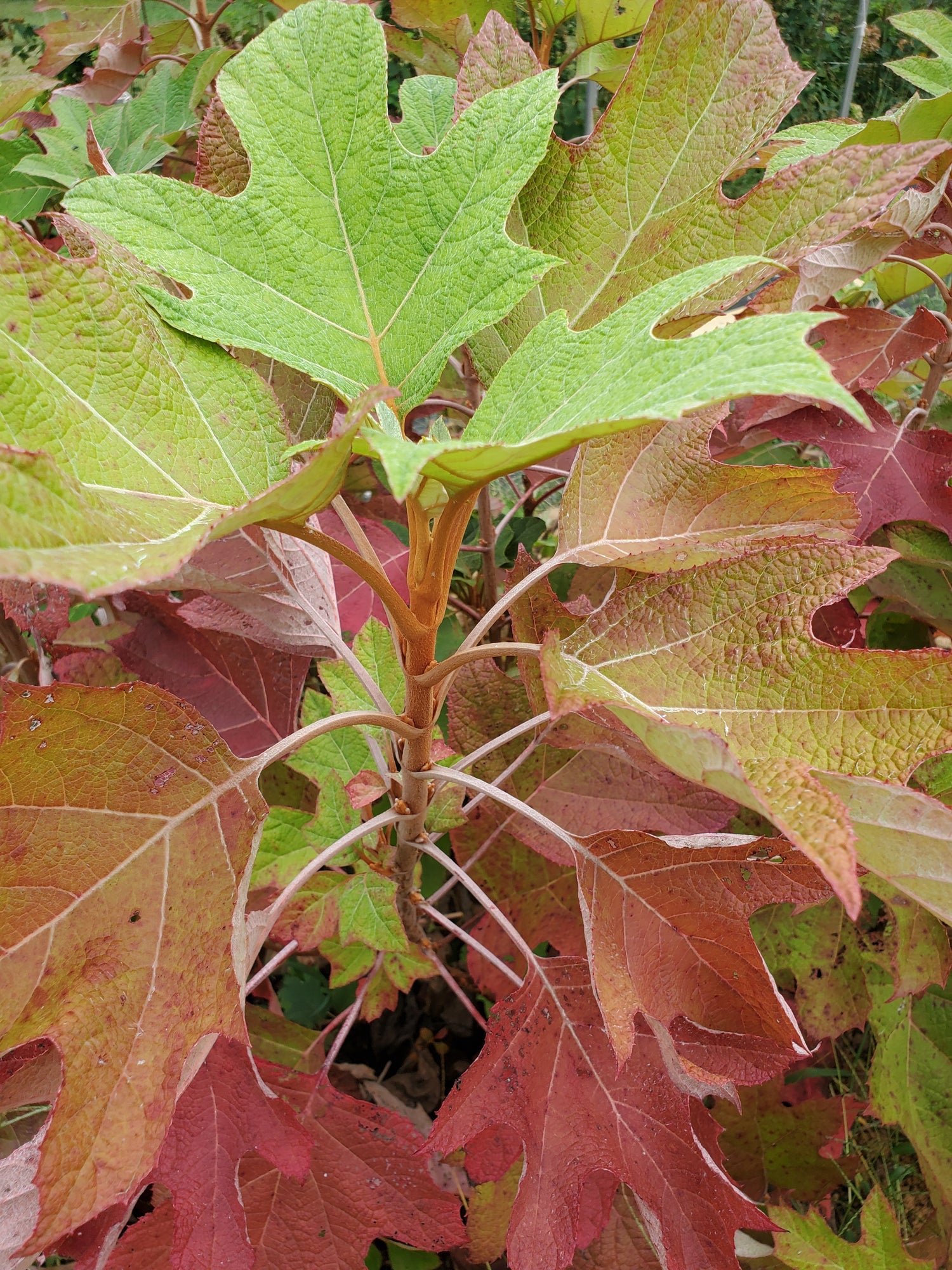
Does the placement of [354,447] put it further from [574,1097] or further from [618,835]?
[574,1097]

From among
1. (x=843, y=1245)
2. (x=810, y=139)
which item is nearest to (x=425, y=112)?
(x=810, y=139)

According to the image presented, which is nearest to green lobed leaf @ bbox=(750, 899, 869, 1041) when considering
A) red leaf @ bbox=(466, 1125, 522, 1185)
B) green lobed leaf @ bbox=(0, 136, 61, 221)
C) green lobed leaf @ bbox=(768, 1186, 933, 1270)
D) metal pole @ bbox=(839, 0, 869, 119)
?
green lobed leaf @ bbox=(768, 1186, 933, 1270)

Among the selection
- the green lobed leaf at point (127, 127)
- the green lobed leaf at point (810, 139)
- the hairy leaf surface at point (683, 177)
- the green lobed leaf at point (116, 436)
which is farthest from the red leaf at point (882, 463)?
the green lobed leaf at point (127, 127)

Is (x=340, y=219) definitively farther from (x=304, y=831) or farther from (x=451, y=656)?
(x=304, y=831)

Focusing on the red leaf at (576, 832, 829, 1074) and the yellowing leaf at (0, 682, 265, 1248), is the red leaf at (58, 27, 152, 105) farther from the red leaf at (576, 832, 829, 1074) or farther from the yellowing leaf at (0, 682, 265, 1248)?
the red leaf at (576, 832, 829, 1074)

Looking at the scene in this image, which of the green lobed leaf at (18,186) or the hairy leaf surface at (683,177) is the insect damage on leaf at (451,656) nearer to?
the hairy leaf surface at (683,177)

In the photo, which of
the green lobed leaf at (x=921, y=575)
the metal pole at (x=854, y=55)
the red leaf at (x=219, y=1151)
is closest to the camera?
the red leaf at (x=219, y=1151)

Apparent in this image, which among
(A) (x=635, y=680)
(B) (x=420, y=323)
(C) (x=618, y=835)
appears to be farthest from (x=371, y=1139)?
(B) (x=420, y=323)
